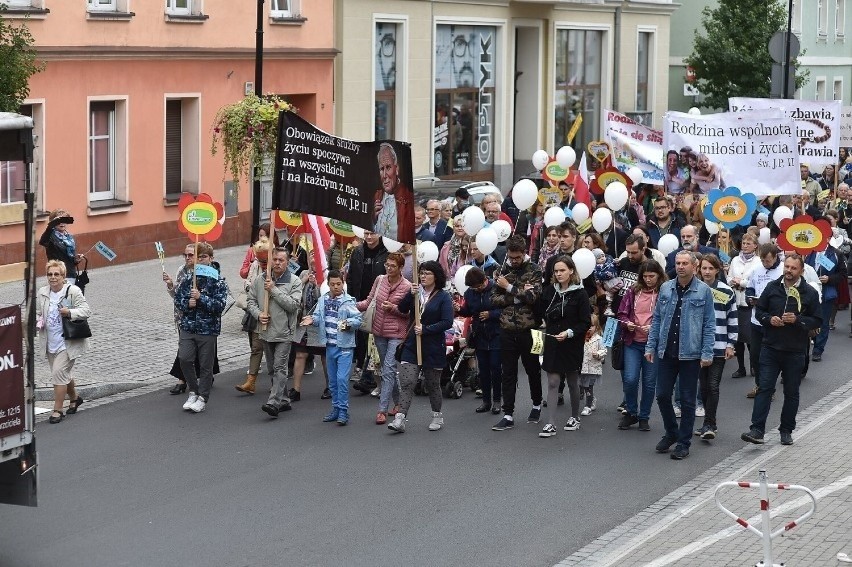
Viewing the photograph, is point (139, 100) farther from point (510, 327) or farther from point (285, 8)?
point (510, 327)

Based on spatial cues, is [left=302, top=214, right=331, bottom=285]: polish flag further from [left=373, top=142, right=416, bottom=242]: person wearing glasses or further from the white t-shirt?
the white t-shirt

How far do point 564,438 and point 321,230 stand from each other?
3.86 meters

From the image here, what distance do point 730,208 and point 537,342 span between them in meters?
5.37

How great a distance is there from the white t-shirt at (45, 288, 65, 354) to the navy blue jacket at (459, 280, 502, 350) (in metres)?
3.77

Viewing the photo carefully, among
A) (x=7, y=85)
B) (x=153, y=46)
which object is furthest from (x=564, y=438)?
(x=153, y=46)

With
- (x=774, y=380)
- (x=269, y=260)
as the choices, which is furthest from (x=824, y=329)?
(x=269, y=260)

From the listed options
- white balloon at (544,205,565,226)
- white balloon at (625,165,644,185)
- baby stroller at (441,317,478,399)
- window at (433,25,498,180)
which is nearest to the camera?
baby stroller at (441,317,478,399)

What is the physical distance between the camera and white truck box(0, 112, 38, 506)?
30.1 feet

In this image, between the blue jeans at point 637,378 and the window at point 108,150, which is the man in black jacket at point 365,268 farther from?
the window at point 108,150

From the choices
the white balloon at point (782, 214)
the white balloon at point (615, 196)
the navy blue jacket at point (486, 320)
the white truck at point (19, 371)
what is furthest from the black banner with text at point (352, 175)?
A: the white balloon at point (782, 214)

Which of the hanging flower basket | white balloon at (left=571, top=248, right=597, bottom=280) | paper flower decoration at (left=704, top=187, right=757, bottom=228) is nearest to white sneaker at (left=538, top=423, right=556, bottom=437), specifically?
white balloon at (left=571, top=248, right=597, bottom=280)

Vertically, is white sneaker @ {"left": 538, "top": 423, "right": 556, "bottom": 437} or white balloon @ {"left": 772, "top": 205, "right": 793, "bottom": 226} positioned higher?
white balloon @ {"left": 772, "top": 205, "right": 793, "bottom": 226}

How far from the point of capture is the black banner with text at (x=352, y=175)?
13.8m

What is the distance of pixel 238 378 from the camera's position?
15.9 m
